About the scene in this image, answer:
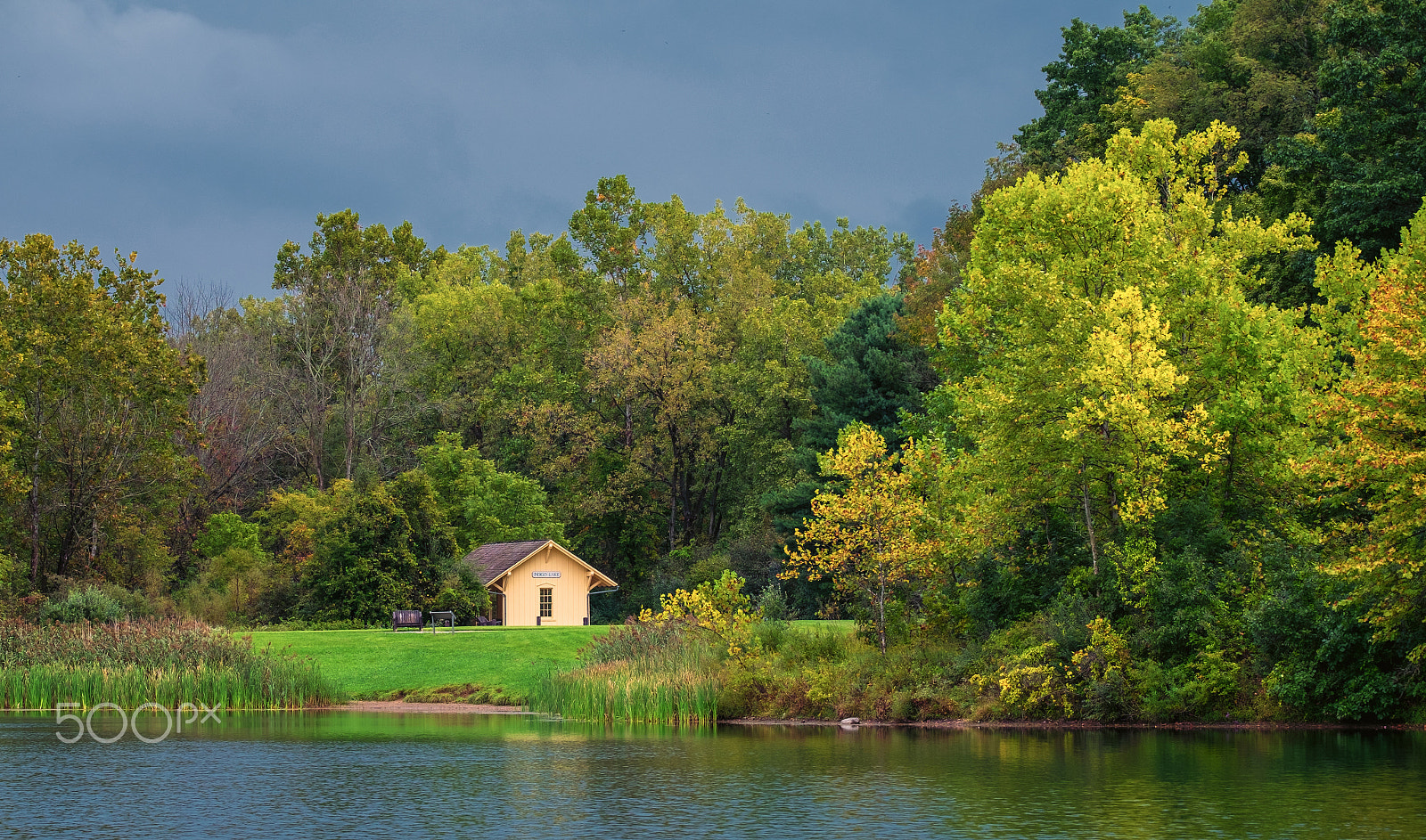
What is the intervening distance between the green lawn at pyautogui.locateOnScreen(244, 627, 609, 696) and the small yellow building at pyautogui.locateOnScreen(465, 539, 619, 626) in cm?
1603

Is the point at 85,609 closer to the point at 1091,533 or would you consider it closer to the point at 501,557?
the point at 501,557

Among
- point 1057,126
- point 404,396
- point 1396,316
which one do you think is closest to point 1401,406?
point 1396,316

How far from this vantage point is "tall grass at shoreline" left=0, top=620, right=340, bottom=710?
115 feet

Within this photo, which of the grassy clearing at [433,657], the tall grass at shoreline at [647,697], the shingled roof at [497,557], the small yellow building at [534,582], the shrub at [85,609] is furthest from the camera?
the small yellow building at [534,582]

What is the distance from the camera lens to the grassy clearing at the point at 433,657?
41125 mm

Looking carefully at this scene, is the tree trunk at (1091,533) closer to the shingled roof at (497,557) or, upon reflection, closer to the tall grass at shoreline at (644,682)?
the tall grass at shoreline at (644,682)

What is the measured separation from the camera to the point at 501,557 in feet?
226

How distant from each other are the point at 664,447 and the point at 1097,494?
169 ft

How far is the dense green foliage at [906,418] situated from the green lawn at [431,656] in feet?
4.91

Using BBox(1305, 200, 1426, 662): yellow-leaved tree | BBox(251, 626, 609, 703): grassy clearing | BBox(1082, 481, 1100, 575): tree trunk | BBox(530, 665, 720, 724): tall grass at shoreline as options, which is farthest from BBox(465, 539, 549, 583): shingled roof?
BBox(1305, 200, 1426, 662): yellow-leaved tree

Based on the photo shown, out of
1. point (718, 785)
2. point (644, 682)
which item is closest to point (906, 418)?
point (644, 682)

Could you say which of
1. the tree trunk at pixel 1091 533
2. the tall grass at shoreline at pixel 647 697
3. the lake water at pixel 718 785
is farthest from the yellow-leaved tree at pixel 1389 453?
the tall grass at shoreline at pixel 647 697

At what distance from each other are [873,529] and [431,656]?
17.9 metres

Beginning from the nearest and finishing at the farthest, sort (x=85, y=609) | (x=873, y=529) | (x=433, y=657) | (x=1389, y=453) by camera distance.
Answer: (x=1389, y=453), (x=873, y=529), (x=433, y=657), (x=85, y=609)
